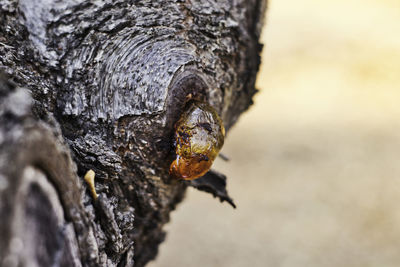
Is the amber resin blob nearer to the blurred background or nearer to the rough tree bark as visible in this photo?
the rough tree bark

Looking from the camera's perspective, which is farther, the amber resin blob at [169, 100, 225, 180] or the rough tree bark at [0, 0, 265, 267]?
the amber resin blob at [169, 100, 225, 180]

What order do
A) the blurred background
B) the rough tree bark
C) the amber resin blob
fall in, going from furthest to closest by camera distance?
1. the blurred background
2. the amber resin blob
3. the rough tree bark

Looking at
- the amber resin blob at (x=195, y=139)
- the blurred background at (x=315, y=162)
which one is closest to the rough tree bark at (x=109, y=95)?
the amber resin blob at (x=195, y=139)

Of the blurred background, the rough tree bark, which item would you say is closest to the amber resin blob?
the rough tree bark

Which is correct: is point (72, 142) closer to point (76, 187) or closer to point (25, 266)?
point (76, 187)

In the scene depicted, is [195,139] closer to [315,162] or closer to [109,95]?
[109,95]

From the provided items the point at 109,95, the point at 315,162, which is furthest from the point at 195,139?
the point at 315,162

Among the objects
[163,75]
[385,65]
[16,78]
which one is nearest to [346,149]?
[385,65]
